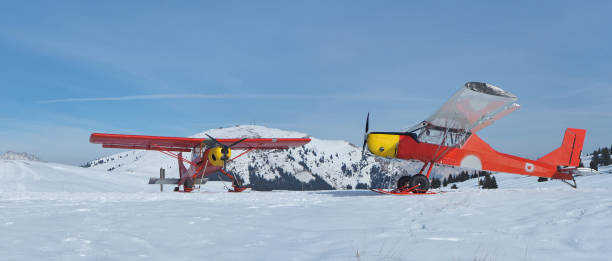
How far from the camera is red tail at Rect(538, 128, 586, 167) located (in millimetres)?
12383

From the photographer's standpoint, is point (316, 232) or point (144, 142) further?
point (144, 142)

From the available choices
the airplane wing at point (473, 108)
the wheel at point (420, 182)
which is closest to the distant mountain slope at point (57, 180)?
the wheel at point (420, 182)

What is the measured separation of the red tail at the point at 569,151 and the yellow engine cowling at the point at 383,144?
17.9 ft

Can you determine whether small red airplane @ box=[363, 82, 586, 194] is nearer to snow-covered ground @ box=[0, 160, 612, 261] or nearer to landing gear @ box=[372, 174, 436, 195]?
landing gear @ box=[372, 174, 436, 195]

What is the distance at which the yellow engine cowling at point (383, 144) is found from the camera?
11.3 metres

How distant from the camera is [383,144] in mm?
11367

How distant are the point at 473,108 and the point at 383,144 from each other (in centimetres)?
285

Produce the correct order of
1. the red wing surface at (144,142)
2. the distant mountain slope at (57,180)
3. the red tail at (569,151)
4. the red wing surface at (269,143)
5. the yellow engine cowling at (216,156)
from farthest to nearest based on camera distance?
1. the distant mountain slope at (57,180)
2. the red wing surface at (269,143)
3. the red wing surface at (144,142)
4. the yellow engine cowling at (216,156)
5. the red tail at (569,151)

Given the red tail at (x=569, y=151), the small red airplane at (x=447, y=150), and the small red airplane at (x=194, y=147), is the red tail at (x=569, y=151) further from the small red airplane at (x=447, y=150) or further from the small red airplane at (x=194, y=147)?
the small red airplane at (x=194, y=147)

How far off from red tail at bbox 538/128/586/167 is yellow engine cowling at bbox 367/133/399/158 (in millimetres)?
5458

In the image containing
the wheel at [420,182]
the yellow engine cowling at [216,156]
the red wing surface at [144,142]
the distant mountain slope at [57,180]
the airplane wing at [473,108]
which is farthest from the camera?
the distant mountain slope at [57,180]

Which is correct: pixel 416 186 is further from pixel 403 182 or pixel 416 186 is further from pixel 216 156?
pixel 216 156

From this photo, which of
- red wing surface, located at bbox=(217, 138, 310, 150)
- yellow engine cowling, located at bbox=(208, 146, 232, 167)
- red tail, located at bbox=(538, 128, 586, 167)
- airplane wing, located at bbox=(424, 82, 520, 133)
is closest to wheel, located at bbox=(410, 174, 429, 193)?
airplane wing, located at bbox=(424, 82, 520, 133)

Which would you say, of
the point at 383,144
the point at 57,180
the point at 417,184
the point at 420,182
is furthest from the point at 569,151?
the point at 57,180
